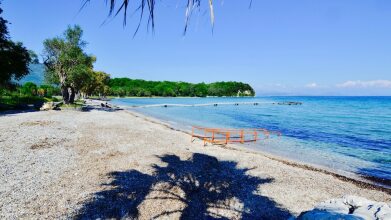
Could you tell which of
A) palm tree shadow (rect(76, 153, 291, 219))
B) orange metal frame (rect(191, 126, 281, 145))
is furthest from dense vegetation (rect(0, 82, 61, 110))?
palm tree shadow (rect(76, 153, 291, 219))

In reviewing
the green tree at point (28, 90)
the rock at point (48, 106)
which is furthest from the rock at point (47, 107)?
the green tree at point (28, 90)

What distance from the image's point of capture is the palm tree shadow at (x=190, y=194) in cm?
938

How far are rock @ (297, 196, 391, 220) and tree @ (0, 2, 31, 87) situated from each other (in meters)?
41.5

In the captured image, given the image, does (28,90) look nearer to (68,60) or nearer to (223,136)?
(68,60)

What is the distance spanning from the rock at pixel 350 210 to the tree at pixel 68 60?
4287cm

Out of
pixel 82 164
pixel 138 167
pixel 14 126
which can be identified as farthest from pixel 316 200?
pixel 14 126

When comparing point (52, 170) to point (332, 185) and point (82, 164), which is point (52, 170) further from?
point (332, 185)

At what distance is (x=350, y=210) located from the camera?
8.25 metres

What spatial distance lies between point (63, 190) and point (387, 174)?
1980 cm

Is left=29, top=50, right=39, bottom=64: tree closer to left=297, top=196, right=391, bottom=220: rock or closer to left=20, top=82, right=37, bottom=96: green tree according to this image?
left=20, top=82, right=37, bottom=96: green tree

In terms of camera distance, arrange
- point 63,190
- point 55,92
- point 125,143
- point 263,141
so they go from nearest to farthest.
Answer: point 63,190
point 125,143
point 263,141
point 55,92

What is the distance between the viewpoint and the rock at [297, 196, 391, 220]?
6.83 meters

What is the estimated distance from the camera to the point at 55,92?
324 feet

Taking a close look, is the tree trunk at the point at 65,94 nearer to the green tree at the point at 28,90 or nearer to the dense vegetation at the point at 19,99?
the dense vegetation at the point at 19,99
